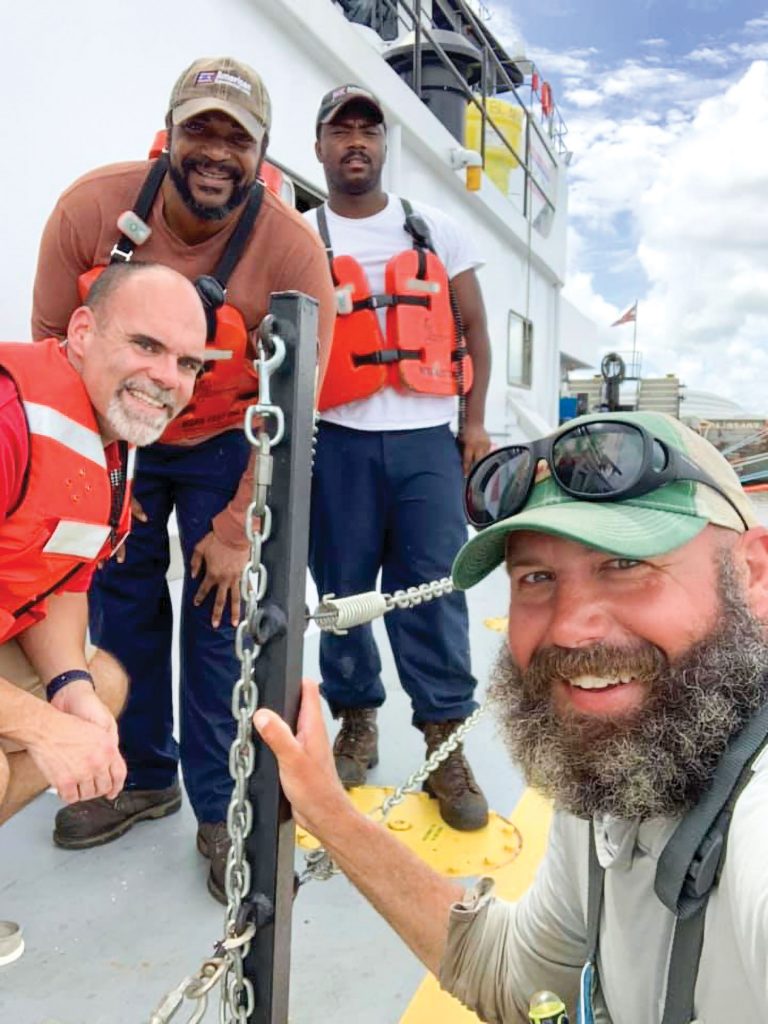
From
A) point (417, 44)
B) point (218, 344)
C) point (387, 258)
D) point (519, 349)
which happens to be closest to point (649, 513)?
point (218, 344)

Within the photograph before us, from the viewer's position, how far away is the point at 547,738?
1.19m

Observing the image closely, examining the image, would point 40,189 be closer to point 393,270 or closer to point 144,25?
point 144,25

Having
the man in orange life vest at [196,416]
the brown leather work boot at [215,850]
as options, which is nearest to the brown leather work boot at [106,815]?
the man in orange life vest at [196,416]

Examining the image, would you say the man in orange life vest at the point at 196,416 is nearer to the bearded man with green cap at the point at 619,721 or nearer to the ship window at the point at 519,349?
the bearded man with green cap at the point at 619,721

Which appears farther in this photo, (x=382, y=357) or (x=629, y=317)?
(x=629, y=317)

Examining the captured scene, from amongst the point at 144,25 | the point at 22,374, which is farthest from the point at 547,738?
the point at 144,25

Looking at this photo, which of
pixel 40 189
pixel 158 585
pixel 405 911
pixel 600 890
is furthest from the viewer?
pixel 40 189

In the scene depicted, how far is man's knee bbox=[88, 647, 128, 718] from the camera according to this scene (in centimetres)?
192

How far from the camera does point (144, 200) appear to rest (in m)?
1.93

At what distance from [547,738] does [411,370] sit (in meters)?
1.55

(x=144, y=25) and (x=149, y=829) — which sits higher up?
(x=144, y=25)

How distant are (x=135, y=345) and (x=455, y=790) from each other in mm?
1469

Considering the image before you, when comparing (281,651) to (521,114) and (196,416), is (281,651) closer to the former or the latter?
(196,416)

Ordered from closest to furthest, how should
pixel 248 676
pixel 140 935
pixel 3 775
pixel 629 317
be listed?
pixel 248 676 < pixel 3 775 < pixel 140 935 < pixel 629 317
